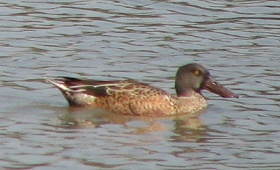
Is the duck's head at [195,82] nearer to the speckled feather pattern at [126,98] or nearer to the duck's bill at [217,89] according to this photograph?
the duck's bill at [217,89]

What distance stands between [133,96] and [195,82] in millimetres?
840

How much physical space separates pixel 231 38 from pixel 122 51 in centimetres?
181

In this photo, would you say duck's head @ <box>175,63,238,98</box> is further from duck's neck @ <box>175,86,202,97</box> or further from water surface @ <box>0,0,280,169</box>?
water surface @ <box>0,0,280,169</box>

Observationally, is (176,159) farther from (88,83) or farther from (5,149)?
(88,83)

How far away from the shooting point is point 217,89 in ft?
52.6

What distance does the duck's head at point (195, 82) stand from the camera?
52.6 ft

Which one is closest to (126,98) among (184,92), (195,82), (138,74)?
(184,92)

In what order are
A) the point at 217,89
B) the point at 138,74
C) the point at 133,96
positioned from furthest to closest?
the point at 138,74 < the point at 217,89 < the point at 133,96

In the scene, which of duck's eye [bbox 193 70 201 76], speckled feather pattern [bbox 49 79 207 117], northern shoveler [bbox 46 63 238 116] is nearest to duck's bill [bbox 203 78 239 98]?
northern shoveler [bbox 46 63 238 116]

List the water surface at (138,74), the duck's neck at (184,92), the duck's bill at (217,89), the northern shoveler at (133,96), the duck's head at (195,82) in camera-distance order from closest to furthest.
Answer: the water surface at (138,74), the northern shoveler at (133,96), the duck's bill at (217,89), the duck's head at (195,82), the duck's neck at (184,92)

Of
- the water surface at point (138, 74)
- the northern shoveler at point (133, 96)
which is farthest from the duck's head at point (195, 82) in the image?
the water surface at point (138, 74)

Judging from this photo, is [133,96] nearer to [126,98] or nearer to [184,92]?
[126,98]

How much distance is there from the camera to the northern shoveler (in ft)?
51.6

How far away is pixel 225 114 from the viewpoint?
15.6m
